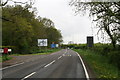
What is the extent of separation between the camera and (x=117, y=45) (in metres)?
22.8

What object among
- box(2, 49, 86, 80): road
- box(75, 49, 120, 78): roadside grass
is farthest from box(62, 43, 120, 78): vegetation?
box(2, 49, 86, 80): road

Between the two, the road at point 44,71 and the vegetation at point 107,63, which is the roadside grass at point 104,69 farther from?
the road at point 44,71

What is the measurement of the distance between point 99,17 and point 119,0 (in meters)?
3.41

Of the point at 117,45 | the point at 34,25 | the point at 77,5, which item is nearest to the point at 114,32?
the point at 117,45

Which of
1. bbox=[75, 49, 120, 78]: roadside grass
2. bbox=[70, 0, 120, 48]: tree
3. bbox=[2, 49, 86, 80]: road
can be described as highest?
bbox=[70, 0, 120, 48]: tree

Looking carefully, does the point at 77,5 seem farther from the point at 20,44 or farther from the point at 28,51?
the point at 28,51

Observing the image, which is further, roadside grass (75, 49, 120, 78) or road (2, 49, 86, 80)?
road (2, 49, 86, 80)

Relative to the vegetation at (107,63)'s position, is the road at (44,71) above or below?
below

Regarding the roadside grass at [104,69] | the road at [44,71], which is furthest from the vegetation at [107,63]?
the road at [44,71]

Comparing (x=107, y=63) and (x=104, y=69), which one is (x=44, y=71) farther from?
(x=107, y=63)

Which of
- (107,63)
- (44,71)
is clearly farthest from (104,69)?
(107,63)

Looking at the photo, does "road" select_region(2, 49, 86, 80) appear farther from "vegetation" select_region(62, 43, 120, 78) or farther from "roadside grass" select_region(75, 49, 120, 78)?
"vegetation" select_region(62, 43, 120, 78)

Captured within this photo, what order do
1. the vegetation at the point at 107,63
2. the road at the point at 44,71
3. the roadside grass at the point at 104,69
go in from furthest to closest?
the vegetation at the point at 107,63 < the road at the point at 44,71 < the roadside grass at the point at 104,69

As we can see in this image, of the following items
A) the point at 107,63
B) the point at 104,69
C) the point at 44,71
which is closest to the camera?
the point at 44,71
